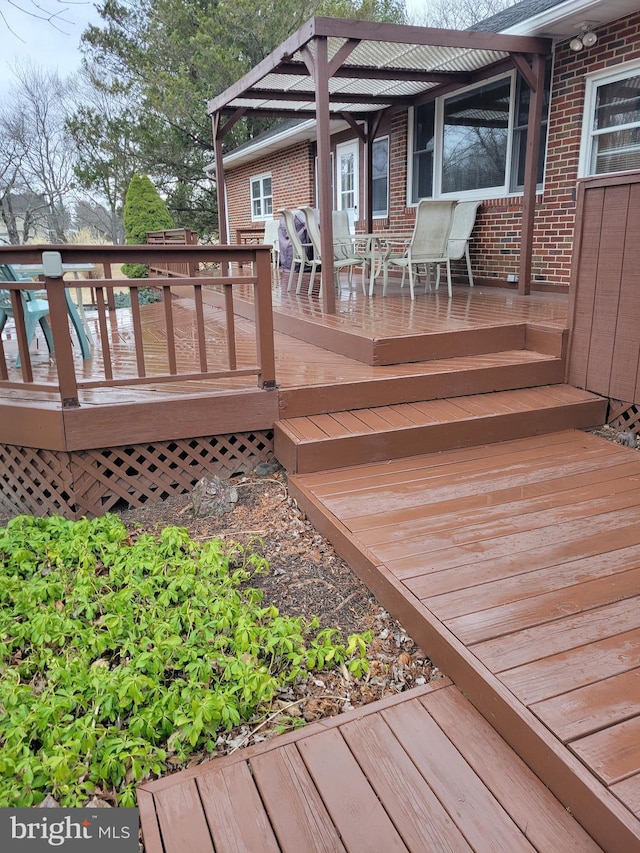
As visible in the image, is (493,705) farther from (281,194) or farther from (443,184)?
(281,194)

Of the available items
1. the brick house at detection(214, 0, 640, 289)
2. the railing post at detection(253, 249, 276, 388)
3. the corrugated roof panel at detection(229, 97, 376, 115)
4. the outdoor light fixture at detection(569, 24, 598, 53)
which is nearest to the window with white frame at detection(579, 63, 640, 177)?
the brick house at detection(214, 0, 640, 289)

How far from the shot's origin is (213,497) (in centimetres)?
342

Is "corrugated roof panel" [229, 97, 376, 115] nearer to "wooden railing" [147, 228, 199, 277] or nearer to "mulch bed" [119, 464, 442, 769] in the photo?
"wooden railing" [147, 228, 199, 277]

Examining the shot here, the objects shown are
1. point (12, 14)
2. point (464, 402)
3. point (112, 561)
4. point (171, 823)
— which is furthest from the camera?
point (464, 402)

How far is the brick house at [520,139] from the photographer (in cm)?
530

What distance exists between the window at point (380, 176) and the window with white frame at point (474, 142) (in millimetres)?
775

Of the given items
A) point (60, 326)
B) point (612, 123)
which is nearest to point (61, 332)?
point (60, 326)

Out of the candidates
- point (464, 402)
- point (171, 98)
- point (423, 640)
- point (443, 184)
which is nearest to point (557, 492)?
point (464, 402)

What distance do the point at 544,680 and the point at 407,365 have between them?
2.61 meters

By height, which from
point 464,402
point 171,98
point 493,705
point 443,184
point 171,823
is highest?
point 171,98

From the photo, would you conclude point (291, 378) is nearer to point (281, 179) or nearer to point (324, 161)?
point (324, 161)

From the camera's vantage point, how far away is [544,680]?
175 centimetres

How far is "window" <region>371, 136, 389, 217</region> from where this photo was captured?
9.08 m

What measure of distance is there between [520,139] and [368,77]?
174 cm
